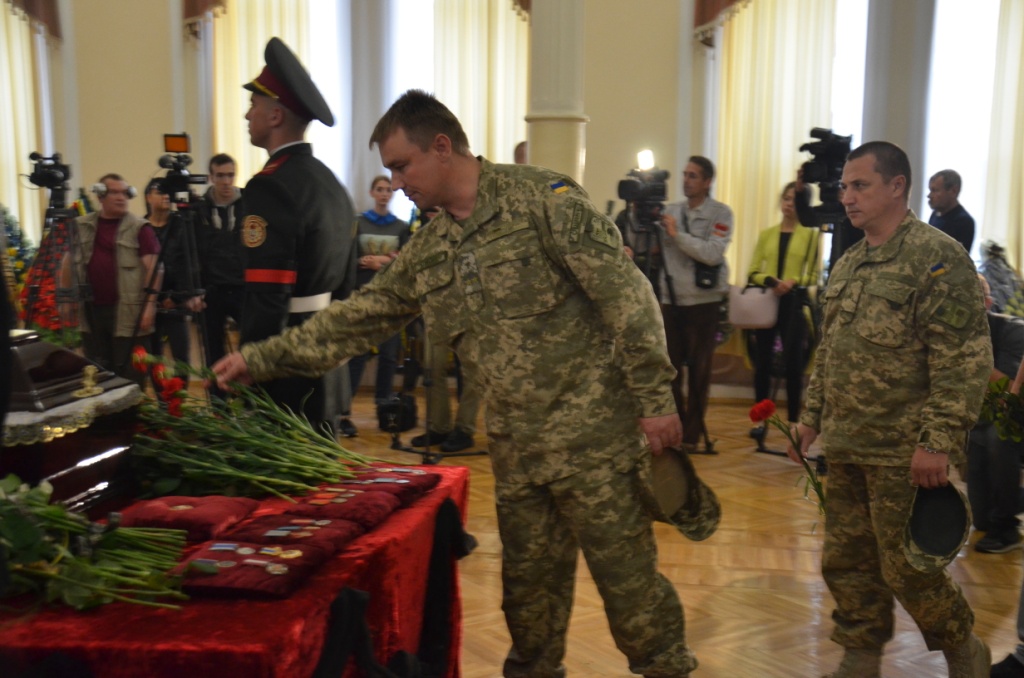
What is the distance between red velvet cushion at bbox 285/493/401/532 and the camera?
183 cm

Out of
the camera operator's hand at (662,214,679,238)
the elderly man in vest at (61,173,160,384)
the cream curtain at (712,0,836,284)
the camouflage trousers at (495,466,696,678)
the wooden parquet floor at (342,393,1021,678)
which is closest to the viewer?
the camouflage trousers at (495,466,696,678)

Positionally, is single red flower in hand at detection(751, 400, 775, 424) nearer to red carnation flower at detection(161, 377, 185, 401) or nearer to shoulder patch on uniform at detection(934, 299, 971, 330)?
shoulder patch on uniform at detection(934, 299, 971, 330)

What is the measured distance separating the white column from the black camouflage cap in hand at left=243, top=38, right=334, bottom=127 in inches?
99.5

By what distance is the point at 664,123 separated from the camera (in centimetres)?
728

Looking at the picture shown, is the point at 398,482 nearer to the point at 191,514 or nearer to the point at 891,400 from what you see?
the point at 191,514

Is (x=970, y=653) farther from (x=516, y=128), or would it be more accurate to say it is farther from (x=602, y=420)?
(x=516, y=128)

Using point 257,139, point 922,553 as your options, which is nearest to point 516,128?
point 257,139

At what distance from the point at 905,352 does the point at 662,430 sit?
2.64ft

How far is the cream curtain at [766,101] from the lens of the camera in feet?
22.8

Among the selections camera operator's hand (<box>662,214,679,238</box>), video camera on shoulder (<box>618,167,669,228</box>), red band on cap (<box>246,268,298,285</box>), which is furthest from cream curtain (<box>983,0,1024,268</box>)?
red band on cap (<box>246,268,298,285</box>)

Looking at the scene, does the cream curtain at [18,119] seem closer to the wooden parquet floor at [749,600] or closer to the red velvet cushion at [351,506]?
the wooden parquet floor at [749,600]

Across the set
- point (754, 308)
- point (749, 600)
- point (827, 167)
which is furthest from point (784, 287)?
point (749, 600)

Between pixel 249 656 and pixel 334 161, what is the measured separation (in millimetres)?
6884

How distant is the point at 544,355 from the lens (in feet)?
6.95
